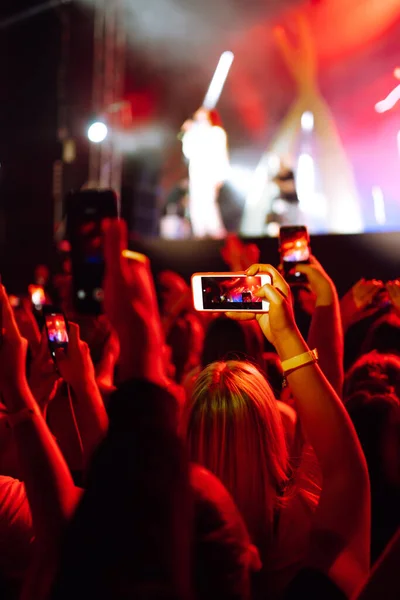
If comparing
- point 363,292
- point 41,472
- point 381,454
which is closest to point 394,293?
point 363,292

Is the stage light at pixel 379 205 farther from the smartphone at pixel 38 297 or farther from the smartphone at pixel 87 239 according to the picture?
the smartphone at pixel 38 297

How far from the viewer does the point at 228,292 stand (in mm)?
1680

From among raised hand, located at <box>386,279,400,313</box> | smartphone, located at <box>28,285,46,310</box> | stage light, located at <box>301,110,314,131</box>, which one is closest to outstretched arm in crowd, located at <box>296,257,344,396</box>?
raised hand, located at <box>386,279,400,313</box>

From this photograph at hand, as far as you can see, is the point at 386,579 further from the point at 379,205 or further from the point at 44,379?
the point at 379,205

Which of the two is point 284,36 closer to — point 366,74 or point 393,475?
point 366,74

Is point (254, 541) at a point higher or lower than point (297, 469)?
lower

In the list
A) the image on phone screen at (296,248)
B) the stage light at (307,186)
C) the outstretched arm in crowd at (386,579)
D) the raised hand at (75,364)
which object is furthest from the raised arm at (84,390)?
the stage light at (307,186)

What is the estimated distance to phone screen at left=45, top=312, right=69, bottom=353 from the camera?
1.90 m

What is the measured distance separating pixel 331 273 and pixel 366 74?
9.08 feet

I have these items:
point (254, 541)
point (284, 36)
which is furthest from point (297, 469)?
point (284, 36)

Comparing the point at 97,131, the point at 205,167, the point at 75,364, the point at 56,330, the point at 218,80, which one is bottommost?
the point at 75,364

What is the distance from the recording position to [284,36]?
6.88 meters

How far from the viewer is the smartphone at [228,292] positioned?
1.60m

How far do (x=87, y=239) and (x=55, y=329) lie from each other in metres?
1.46
